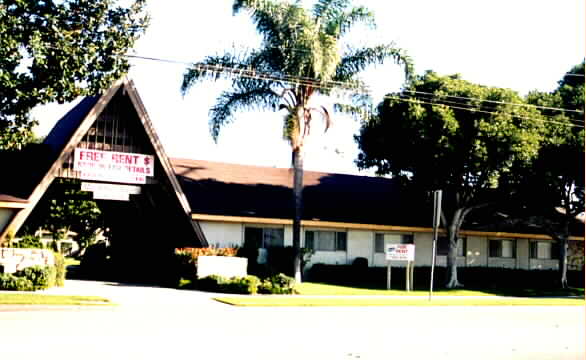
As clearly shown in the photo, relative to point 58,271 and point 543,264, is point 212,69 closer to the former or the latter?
point 58,271

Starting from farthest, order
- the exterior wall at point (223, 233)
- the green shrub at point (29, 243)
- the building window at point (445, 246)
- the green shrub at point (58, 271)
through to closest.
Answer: the building window at point (445, 246) < the exterior wall at point (223, 233) < the green shrub at point (29, 243) < the green shrub at point (58, 271)

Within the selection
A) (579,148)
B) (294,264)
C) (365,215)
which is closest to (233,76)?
(294,264)

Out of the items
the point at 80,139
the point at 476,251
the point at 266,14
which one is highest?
the point at 266,14

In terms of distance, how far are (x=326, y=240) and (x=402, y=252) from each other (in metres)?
6.86

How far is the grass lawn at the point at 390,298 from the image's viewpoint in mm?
21703

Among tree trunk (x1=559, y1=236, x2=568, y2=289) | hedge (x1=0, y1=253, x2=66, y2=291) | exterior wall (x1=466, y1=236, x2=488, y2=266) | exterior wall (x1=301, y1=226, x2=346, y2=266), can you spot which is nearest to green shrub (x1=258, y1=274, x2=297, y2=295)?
hedge (x1=0, y1=253, x2=66, y2=291)

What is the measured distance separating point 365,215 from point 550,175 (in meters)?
9.04

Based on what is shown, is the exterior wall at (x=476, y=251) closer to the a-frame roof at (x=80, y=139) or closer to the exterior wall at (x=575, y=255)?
the exterior wall at (x=575, y=255)

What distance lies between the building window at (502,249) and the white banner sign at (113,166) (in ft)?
70.7

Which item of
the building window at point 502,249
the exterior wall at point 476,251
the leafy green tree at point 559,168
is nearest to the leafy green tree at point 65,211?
the exterior wall at point 476,251

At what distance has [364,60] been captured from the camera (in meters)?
30.0

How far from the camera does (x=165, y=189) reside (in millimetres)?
28188

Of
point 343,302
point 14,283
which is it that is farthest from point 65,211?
point 343,302

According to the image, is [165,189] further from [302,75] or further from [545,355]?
[545,355]
